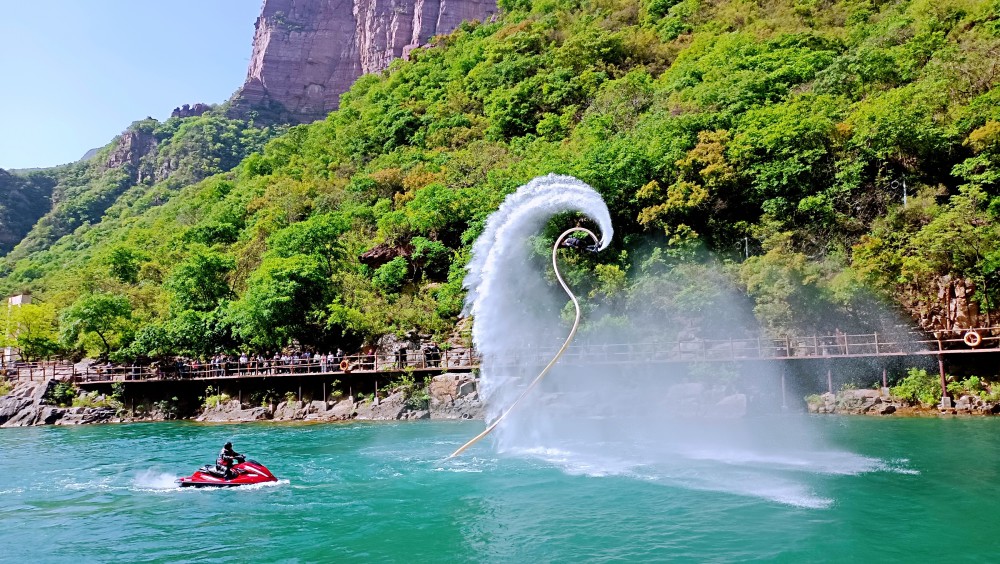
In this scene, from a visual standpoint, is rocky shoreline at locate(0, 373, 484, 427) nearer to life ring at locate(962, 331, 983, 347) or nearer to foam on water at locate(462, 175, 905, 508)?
foam on water at locate(462, 175, 905, 508)

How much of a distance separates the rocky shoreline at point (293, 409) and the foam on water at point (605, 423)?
234 centimetres

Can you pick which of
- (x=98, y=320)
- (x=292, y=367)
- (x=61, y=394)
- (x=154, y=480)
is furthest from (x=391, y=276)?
(x=154, y=480)

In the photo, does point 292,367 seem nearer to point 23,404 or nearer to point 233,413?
point 233,413

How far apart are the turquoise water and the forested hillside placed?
40.3ft

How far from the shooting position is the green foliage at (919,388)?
32.0 metres

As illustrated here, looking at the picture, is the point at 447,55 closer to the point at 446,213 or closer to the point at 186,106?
the point at 446,213

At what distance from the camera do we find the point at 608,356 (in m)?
39.0

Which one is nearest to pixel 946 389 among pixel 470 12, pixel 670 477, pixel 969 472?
pixel 969 472

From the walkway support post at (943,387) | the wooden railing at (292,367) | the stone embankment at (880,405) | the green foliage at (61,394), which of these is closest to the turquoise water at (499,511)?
the stone embankment at (880,405)

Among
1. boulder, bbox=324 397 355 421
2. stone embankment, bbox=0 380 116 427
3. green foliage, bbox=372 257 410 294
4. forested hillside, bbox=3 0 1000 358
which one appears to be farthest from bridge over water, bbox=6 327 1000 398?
green foliage, bbox=372 257 410 294

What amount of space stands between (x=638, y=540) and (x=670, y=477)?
5.83 metres

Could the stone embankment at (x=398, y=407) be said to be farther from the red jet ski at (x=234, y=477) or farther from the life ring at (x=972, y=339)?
the life ring at (x=972, y=339)

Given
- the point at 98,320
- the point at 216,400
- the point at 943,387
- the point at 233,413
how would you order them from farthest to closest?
the point at 98,320
the point at 216,400
the point at 233,413
the point at 943,387

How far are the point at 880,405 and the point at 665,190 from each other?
17.4 meters
